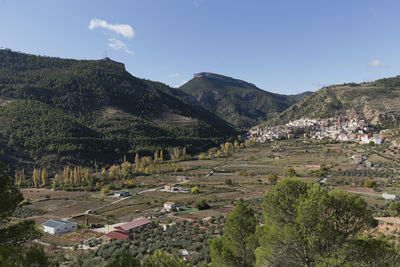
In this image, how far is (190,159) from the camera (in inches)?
3826

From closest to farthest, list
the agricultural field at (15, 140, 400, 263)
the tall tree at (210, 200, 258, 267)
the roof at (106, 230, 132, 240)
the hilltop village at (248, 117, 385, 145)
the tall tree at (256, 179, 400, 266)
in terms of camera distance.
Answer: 1. the tall tree at (256, 179, 400, 266)
2. the tall tree at (210, 200, 258, 267)
3. the roof at (106, 230, 132, 240)
4. the agricultural field at (15, 140, 400, 263)
5. the hilltop village at (248, 117, 385, 145)

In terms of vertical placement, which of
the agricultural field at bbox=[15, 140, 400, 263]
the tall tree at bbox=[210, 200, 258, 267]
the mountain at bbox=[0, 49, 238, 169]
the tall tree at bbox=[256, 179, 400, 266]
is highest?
the mountain at bbox=[0, 49, 238, 169]

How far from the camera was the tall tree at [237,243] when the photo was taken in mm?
11711

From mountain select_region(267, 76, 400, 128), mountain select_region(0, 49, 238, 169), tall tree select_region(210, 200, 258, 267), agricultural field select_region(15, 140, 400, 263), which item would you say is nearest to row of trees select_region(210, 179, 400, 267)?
tall tree select_region(210, 200, 258, 267)

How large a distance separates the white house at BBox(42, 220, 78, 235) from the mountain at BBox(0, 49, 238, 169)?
49.8 metres

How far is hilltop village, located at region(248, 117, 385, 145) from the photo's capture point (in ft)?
324

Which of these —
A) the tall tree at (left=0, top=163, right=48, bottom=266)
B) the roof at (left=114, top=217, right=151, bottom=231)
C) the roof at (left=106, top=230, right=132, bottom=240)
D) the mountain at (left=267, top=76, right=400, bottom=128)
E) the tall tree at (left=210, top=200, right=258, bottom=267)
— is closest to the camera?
the tall tree at (left=0, top=163, right=48, bottom=266)

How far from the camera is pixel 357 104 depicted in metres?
136

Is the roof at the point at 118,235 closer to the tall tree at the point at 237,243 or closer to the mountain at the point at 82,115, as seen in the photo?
the tall tree at the point at 237,243

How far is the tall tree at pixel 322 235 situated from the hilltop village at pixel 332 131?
3897 inches

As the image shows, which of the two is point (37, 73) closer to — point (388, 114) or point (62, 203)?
point (62, 203)

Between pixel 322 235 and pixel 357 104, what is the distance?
156106 millimetres

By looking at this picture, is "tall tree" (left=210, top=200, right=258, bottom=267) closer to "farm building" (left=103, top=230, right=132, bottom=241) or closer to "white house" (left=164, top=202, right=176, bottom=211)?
"farm building" (left=103, top=230, right=132, bottom=241)

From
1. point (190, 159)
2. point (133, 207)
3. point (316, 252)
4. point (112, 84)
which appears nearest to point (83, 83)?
point (112, 84)
